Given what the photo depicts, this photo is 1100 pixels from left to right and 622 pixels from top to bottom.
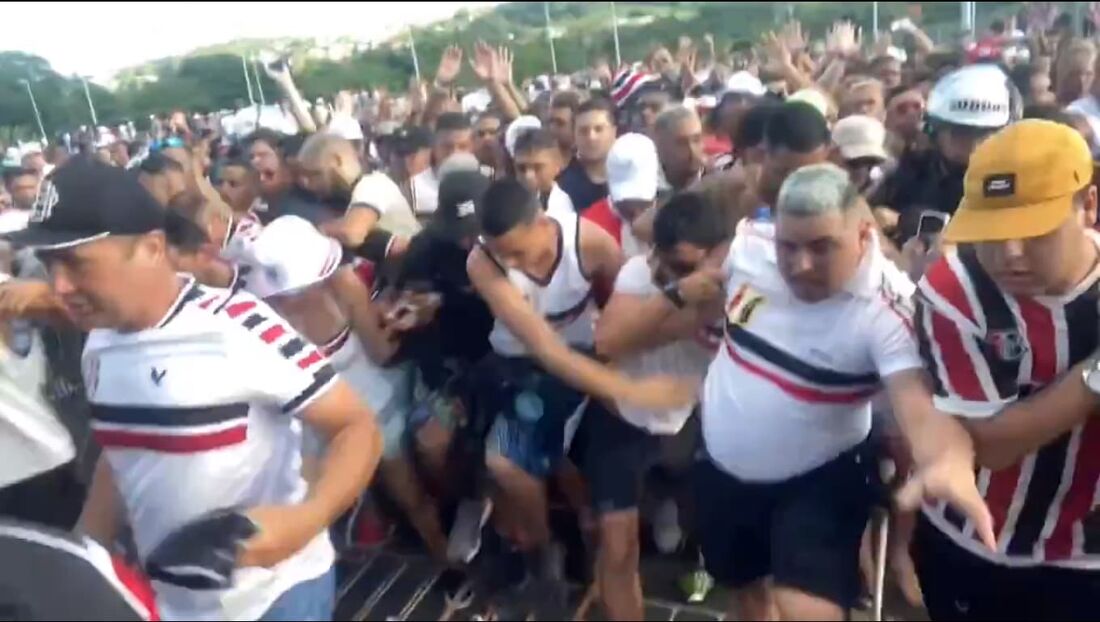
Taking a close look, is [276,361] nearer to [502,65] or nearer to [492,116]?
[502,65]

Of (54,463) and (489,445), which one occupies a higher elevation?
(54,463)

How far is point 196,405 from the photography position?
195 centimetres

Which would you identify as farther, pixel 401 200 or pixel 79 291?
pixel 401 200

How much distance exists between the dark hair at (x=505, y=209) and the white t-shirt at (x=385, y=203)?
3.46 feet

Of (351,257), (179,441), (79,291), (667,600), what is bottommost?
(667,600)

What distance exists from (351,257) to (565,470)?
3.32ft

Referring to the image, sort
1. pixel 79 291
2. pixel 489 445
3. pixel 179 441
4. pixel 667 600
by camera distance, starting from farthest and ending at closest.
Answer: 1. pixel 667 600
2. pixel 489 445
3. pixel 179 441
4. pixel 79 291

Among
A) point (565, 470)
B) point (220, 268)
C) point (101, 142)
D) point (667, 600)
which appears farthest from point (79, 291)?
point (667, 600)

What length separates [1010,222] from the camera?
Answer: 1888 mm

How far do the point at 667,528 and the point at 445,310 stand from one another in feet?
3.84

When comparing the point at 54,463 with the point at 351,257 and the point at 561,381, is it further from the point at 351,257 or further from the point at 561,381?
the point at 351,257

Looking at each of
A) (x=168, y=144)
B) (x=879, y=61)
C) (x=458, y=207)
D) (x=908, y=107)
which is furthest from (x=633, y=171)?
(x=879, y=61)

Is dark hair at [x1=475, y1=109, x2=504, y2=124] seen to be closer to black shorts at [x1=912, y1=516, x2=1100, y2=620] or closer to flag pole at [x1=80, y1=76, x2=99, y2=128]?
black shorts at [x1=912, y1=516, x2=1100, y2=620]

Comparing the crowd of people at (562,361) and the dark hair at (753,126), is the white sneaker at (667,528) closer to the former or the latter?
the crowd of people at (562,361)
